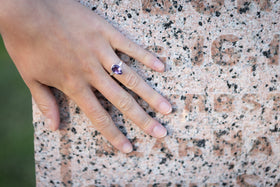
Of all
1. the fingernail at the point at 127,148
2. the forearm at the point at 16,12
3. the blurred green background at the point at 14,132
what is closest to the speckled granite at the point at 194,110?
the fingernail at the point at 127,148

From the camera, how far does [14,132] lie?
3.04m

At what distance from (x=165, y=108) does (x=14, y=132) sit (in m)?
2.54

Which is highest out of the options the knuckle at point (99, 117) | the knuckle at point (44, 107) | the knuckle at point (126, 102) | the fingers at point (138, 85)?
the fingers at point (138, 85)

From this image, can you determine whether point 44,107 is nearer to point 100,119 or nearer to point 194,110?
point 100,119

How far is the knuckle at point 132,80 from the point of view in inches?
43.2

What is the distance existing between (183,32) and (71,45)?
0.51 metres

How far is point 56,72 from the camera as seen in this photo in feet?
3.51

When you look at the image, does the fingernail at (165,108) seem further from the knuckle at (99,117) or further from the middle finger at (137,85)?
the knuckle at (99,117)

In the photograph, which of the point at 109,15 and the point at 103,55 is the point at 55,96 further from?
the point at 109,15

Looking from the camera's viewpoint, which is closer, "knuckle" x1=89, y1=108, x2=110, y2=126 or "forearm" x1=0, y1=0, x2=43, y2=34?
"forearm" x1=0, y1=0, x2=43, y2=34

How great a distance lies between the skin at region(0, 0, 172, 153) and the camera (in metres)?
1.02

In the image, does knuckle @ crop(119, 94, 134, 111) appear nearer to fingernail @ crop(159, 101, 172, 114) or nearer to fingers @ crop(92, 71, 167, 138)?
fingers @ crop(92, 71, 167, 138)

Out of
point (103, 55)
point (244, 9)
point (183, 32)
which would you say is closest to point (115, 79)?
point (103, 55)

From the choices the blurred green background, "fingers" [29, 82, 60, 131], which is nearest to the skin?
"fingers" [29, 82, 60, 131]
